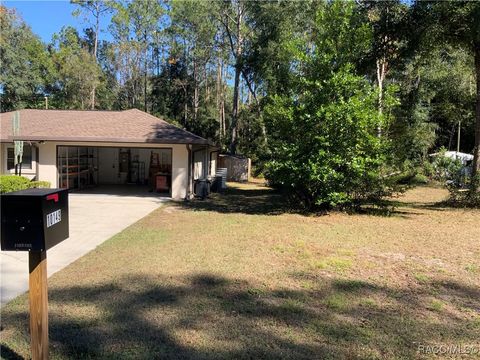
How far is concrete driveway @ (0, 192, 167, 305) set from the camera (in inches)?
231

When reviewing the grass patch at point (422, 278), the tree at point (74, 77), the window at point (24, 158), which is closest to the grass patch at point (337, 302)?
the grass patch at point (422, 278)

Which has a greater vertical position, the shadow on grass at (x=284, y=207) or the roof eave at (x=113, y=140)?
the roof eave at (x=113, y=140)

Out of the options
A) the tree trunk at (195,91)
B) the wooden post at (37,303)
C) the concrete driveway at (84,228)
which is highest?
the tree trunk at (195,91)

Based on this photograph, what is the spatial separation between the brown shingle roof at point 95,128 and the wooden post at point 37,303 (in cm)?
1241

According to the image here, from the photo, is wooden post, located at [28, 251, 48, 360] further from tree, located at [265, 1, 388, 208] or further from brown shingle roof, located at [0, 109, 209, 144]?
brown shingle roof, located at [0, 109, 209, 144]

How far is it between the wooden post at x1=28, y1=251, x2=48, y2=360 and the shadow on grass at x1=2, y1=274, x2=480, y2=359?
1.77 feet

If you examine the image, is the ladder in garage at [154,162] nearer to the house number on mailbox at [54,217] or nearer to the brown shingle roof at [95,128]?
the brown shingle roof at [95,128]

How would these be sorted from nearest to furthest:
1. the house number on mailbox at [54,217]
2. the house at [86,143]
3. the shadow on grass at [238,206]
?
the house number on mailbox at [54,217] → the shadow on grass at [238,206] → the house at [86,143]

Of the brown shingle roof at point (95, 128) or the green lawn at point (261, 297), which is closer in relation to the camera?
the green lawn at point (261, 297)

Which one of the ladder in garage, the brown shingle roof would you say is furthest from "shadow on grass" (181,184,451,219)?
the ladder in garage

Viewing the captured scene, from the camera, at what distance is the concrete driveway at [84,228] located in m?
5.86

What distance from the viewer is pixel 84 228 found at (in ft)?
31.7

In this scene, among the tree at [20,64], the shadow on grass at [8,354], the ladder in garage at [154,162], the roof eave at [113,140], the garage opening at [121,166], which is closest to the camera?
the shadow on grass at [8,354]

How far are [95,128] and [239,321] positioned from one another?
14246 millimetres
